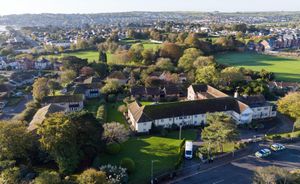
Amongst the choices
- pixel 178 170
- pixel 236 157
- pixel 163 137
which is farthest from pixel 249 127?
pixel 178 170

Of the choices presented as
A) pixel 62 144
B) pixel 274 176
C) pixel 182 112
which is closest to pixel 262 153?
pixel 274 176

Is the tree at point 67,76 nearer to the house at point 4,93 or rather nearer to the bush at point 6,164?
the house at point 4,93

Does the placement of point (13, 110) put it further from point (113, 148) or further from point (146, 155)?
point (146, 155)

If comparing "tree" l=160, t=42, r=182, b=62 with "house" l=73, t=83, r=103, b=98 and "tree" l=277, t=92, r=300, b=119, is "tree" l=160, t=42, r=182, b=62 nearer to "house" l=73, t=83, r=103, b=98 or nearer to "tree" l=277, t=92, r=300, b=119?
"house" l=73, t=83, r=103, b=98

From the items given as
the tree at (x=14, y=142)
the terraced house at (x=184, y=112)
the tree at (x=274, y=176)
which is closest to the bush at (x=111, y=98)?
the terraced house at (x=184, y=112)

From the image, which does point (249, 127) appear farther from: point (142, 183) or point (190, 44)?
point (190, 44)

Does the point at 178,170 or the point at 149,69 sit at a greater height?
the point at 149,69
